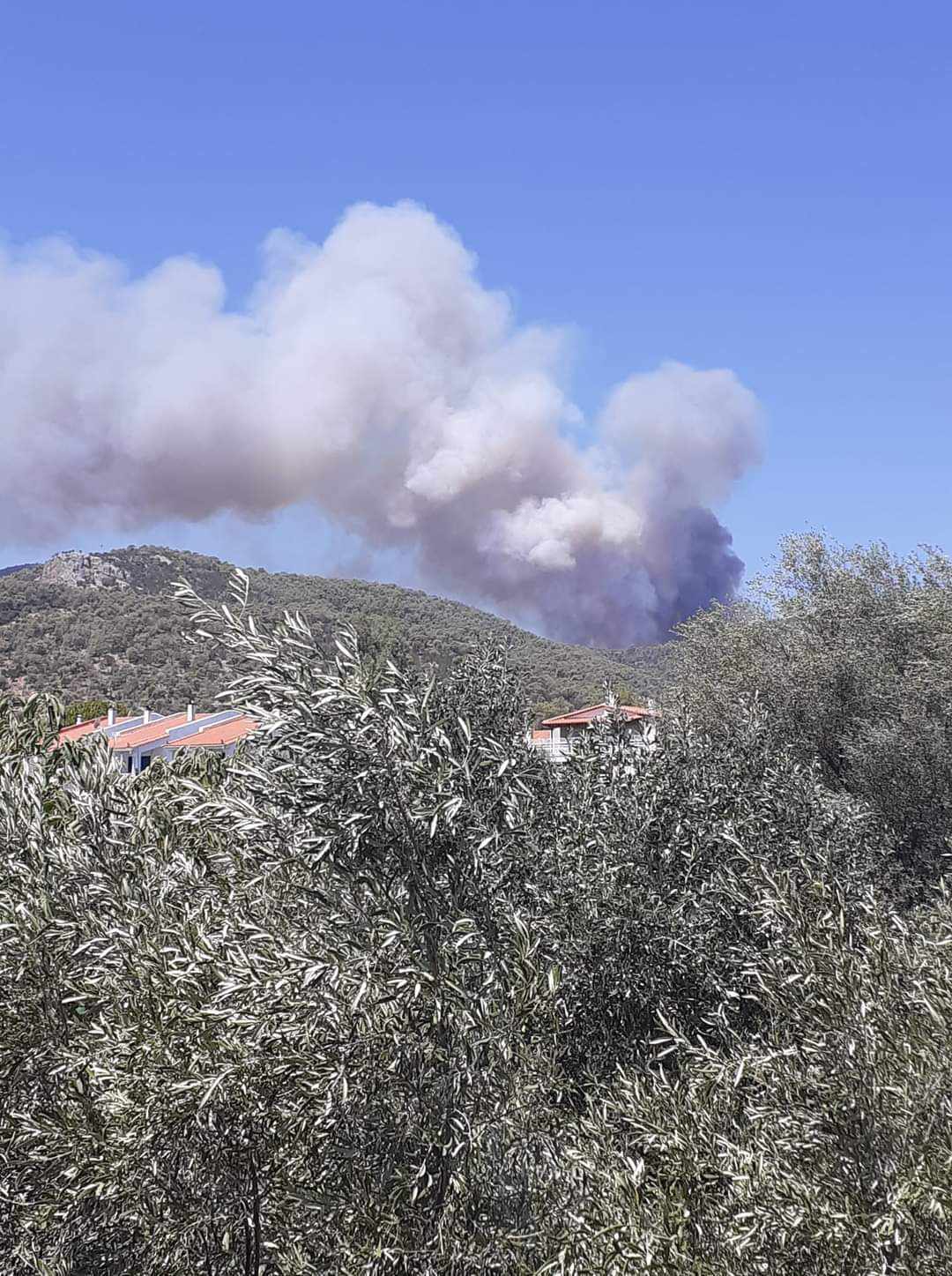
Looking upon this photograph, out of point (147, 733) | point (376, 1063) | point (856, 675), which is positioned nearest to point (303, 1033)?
point (376, 1063)

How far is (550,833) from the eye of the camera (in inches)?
381

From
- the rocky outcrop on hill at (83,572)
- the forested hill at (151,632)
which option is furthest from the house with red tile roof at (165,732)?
the rocky outcrop on hill at (83,572)

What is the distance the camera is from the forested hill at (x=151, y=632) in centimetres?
6450

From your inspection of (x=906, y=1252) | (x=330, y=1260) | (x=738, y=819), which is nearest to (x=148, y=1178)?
(x=330, y=1260)

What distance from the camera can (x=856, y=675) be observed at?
2142cm

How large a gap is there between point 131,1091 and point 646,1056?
13.5ft

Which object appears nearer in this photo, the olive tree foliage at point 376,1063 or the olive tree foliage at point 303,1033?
the olive tree foliage at point 376,1063

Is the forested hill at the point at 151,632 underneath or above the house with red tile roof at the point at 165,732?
above

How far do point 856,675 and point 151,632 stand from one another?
5858 cm

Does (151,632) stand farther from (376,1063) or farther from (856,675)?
(376,1063)

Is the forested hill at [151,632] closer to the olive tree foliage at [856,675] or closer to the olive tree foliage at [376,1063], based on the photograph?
the olive tree foliage at [856,675]

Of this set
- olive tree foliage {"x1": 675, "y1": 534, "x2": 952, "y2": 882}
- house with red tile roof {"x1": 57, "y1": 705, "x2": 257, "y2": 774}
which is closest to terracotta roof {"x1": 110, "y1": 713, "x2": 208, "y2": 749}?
house with red tile roof {"x1": 57, "y1": 705, "x2": 257, "y2": 774}

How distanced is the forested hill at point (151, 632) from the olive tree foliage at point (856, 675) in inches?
890

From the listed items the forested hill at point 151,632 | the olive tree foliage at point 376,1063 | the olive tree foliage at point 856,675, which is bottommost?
the olive tree foliage at point 376,1063
